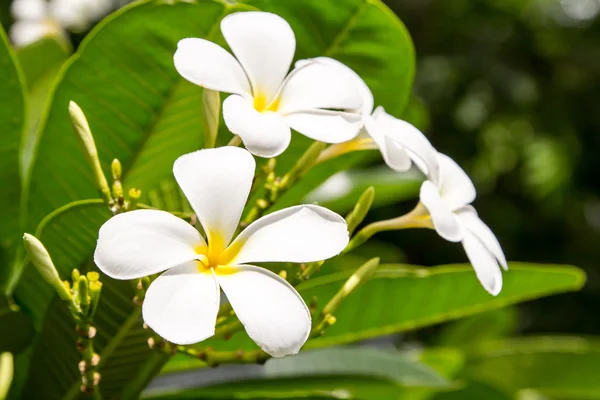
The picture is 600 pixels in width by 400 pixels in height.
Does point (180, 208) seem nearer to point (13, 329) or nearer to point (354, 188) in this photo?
point (13, 329)

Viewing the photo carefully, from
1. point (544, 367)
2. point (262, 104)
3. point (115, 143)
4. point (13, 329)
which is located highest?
point (262, 104)

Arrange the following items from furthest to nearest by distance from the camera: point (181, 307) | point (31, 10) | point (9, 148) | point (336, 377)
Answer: point (31, 10) → point (336, 377) → point (9, 148) → point (181, 307)

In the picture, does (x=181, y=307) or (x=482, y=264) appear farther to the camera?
(x=482, y=264)

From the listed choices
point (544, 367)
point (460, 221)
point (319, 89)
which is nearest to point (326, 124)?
point (319, 89)

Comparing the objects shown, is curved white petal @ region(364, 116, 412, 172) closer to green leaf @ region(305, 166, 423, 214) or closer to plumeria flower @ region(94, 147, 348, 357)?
plumeria flower @ region(94, 147, 348, 357)

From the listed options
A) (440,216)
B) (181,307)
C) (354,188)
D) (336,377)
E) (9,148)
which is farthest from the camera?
(354,188)

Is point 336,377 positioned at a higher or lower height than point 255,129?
lower

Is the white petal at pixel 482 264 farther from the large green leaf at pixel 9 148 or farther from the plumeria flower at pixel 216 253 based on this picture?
the large green leaf at pixel 9 148

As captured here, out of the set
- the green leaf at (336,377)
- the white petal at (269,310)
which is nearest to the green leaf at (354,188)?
the green leaf at (336,377)
